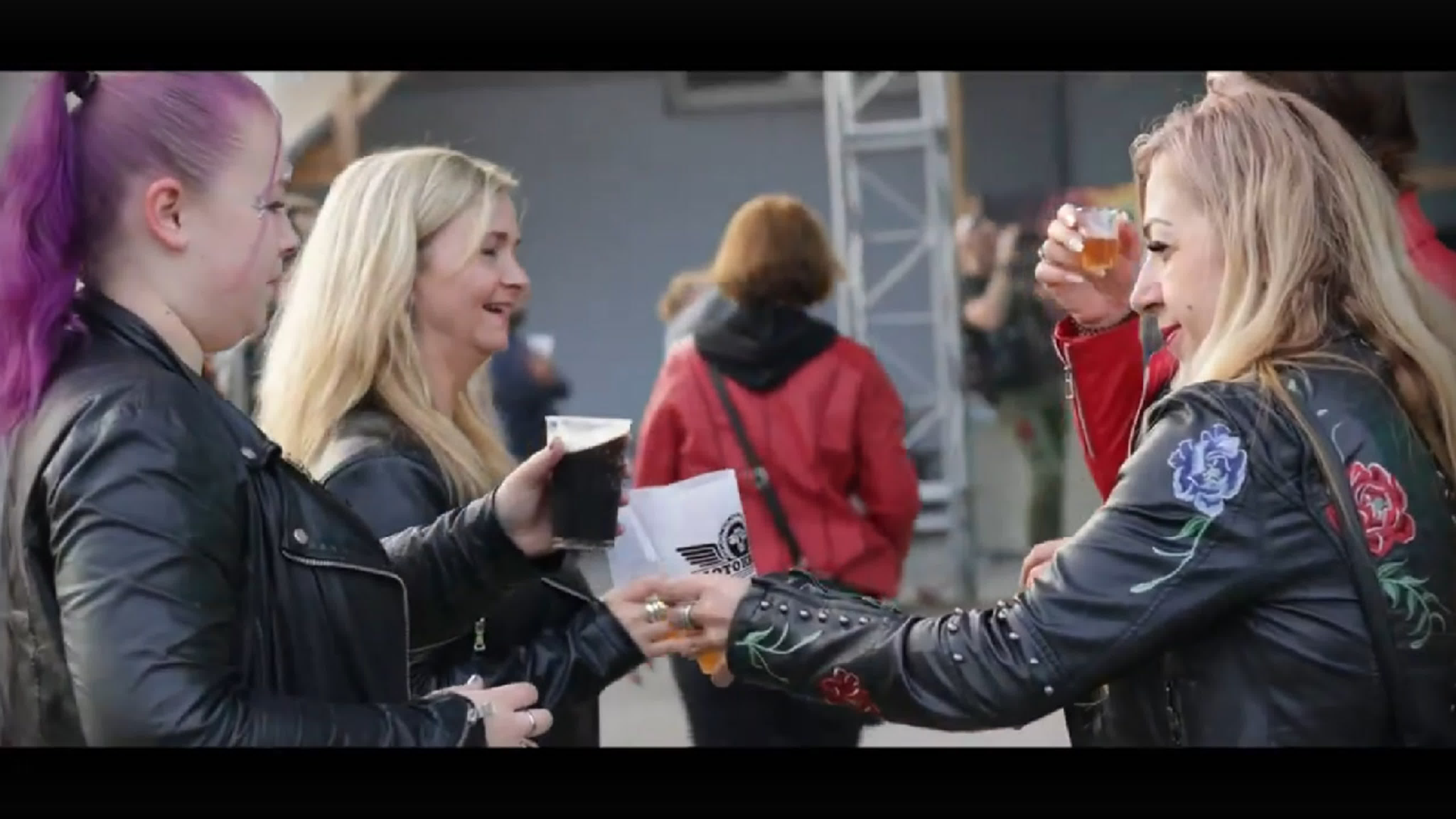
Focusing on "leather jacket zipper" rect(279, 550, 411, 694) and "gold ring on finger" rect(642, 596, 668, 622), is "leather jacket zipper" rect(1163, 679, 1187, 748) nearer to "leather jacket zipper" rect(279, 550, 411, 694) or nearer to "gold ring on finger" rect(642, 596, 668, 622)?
"gold ring on finger" rect(642, 596, 668, 622)

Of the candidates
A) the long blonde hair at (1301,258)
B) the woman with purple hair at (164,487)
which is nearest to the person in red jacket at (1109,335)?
the long blonde hair at (1301,258)

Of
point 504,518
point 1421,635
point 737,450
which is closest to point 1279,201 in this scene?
point 1421,635

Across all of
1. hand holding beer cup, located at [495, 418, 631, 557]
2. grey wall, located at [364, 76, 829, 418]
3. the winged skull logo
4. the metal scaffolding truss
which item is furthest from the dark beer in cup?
the metal scaffolding truss

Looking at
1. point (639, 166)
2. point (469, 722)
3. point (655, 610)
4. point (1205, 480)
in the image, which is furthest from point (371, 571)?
point (639, 166)

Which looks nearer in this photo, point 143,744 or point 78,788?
point 143,744

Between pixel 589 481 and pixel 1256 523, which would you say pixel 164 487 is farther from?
pixel 1256 523

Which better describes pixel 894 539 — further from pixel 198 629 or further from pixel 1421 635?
pixel 198 629

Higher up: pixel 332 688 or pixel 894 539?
pixel 332 688

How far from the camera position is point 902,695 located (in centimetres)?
215

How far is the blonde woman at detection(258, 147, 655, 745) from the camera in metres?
2.62

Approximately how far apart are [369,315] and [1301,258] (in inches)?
52.2

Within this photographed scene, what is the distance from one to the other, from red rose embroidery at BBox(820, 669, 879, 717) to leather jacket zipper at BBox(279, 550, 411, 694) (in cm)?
44

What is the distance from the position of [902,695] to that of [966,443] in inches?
176
